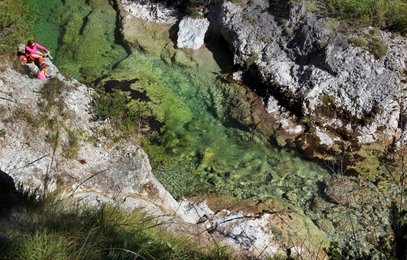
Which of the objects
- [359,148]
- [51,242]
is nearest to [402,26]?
[359,148]

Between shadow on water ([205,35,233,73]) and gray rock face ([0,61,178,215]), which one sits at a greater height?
shadow on water ([205,35,233,73])

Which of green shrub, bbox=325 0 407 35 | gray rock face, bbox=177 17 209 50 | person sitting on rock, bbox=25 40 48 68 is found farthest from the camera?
gray rock face, bbox=177 17 209 50

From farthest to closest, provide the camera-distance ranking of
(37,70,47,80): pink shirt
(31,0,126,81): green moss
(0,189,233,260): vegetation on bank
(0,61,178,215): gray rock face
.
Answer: (31,0,126,81): green moss
(37,70,47,80): pink shirt
(0,61,178,215): gray rock face
(0,189,233,260): vegetation on bank

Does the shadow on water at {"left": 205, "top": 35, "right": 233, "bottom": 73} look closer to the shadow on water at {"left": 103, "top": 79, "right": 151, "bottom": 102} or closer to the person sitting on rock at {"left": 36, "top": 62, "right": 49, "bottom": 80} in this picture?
the shadow on water at {"left": 103, "top": 79, "right": 151, "bottom": 102}

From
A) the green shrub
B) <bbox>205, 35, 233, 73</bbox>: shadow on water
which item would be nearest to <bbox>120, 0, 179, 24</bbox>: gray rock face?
<bbox>205, 35, 233, 73</bbox>: shadow on water

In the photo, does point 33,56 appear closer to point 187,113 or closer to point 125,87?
point 125,87

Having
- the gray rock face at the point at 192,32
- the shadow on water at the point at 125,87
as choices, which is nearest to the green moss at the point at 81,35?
the shadow on water at the point at 125,87
